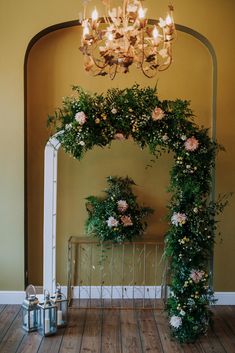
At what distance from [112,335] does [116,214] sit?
1179 mm

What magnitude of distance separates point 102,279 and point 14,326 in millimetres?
1147

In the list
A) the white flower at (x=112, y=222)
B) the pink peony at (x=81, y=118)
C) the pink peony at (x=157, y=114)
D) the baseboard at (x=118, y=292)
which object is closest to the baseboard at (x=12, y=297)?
the baseboard at (x=118, y=292)

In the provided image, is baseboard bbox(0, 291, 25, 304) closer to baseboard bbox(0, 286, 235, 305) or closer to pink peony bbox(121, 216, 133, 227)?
baseboard bbox(0, 286, 235, 305)

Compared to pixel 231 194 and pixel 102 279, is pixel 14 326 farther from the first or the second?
pixel 231 194

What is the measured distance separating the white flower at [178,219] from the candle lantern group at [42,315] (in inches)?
52.8

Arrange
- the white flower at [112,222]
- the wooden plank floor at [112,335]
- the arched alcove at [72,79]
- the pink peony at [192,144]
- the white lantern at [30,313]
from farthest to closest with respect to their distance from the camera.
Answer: the arched alcove at [72,79] < the white flower at [112,222] < the white lantern at [30,313] < the pink peony at [192,144] < the wooden plank floor at [112,335]

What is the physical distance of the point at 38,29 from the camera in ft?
13.1

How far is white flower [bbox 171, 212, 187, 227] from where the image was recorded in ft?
11.0

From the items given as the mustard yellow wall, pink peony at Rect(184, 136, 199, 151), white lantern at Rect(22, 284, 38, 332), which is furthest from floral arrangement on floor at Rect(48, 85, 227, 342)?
white lantern at Rect(22, 284, 38, 332)

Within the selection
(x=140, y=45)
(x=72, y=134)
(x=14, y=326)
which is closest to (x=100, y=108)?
(x=72, y=134)

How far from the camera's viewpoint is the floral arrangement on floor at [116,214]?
3975 mm

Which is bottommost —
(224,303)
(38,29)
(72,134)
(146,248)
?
(224,303)

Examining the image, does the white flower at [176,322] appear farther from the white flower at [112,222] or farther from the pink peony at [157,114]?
the pink peony at [157,114]

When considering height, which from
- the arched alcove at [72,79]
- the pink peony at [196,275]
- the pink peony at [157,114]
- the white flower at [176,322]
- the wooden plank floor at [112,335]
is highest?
the arched alcove at [72,79]
